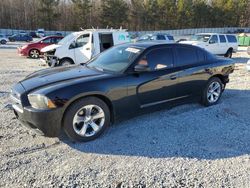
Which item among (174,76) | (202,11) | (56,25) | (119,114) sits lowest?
(119,114)

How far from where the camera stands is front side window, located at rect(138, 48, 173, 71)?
4.90 meters

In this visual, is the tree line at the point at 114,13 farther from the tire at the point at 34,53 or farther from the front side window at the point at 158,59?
the front side window at the point at 158,59

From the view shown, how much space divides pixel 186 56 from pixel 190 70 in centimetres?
32

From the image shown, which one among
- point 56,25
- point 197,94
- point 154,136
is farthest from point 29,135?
point 56,25

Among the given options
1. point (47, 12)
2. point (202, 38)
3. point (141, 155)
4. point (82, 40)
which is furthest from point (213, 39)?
point (47, 12)

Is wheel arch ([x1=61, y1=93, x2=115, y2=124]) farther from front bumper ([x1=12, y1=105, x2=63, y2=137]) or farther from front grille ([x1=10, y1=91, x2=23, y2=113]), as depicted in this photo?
front grille ([x1=10, y1=91, x2=23, y2=113])

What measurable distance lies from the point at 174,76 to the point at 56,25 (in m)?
63.3

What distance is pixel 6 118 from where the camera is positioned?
5.23m

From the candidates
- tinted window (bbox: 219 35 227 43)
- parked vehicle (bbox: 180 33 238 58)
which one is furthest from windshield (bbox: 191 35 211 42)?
tinted window (bbox: 219 35 227 43)

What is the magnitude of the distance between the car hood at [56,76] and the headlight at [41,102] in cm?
27

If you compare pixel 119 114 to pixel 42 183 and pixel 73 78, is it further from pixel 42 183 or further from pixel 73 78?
pixel 42 183

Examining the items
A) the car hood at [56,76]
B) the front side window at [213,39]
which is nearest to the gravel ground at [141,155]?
the car hood at [56,76]

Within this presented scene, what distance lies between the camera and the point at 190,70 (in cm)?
552

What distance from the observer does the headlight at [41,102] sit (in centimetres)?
384
